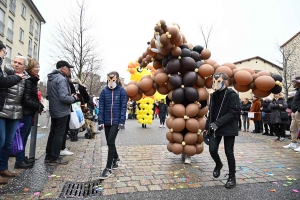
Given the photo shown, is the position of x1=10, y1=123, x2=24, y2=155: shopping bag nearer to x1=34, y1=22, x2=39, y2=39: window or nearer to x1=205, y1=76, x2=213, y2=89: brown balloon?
x1=205, y1=76, x2=213, y2=89: brown balloon

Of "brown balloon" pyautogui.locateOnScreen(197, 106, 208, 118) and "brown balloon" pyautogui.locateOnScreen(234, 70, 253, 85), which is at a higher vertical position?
"brown balloon" pyautogui.locateOnScreen(234, 70, 253, 85)

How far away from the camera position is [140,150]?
21.5 ft

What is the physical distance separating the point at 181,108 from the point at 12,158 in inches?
151

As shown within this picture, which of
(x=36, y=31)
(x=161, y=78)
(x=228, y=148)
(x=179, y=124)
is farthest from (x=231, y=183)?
(x=36, y=31)

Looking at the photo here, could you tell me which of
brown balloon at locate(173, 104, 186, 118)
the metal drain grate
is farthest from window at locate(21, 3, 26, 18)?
the metal drain grate

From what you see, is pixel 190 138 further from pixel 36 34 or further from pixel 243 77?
pixel 36 34

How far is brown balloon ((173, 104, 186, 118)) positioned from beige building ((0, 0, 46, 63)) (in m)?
24.8

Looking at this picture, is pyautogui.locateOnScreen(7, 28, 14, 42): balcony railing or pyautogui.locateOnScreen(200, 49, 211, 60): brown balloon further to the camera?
pyautogui.locateOnScreen(7, 28, 14, 42): balcony railing

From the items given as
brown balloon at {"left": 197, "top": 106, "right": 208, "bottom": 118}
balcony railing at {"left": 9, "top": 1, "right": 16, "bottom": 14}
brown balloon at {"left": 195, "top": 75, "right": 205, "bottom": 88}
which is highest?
balcony railing at {"left": 9, "top": 1, "right": 16, "bottom": 14}

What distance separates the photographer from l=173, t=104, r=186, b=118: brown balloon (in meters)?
4.96

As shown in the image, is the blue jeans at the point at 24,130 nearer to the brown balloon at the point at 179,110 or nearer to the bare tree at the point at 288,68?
the brown balloon at the point at 179,110

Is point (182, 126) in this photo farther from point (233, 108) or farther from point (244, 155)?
point (244, 155)

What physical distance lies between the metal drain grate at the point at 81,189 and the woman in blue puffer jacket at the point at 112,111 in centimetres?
52

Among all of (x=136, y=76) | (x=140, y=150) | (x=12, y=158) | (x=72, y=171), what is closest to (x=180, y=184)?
(x=72, y=171)
